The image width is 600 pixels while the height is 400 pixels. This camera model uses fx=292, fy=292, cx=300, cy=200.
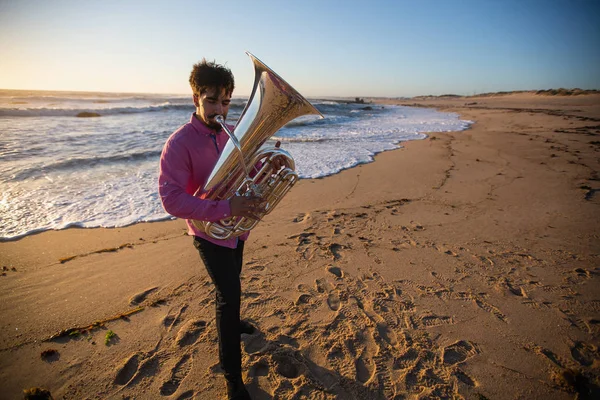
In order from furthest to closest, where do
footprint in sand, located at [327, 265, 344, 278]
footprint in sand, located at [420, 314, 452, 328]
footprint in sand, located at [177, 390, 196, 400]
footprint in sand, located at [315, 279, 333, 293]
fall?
footprint in sand, located at [327, 265, 344, 278] → footprint in sand, located at [315, 279, 333, 293] → footprint in sand, located at [420, 314, 452, 328] → footprint in sand, located at [177, 390, 196, 400]

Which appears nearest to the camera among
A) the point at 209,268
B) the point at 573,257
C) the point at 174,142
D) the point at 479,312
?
the point at 174,142

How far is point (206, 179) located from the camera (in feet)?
6.22

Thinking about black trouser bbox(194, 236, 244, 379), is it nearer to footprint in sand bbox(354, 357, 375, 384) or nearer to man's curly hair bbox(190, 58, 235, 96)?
footprint in sand bbox(354, 357, 375, 384)

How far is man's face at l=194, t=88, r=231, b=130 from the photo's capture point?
1918mm

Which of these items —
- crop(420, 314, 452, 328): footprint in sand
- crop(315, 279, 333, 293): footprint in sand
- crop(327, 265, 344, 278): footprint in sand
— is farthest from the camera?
crop(327, 265, 344, 278): footprint in sand

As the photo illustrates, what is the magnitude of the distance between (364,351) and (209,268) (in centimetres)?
142

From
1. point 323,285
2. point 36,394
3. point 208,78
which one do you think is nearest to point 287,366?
point 323,285

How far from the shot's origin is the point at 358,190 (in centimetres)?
602

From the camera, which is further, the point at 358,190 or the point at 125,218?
the point at 358,190

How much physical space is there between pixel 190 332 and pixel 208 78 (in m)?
2.08

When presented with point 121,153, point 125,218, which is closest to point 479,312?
point 125,218

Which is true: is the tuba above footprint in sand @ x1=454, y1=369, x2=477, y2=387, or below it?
above

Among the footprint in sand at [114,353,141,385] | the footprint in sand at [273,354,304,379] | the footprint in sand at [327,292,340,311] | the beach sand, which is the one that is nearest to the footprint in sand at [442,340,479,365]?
the beach sand

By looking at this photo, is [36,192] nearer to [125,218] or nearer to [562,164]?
[125,218]
